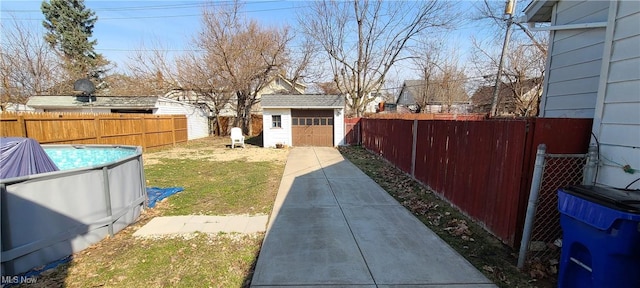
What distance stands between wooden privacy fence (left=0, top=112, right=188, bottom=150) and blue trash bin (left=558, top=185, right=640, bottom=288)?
13.2 metres

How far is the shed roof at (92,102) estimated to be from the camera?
17.8m

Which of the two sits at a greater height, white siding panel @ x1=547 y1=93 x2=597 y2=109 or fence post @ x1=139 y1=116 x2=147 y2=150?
white siding panel @ x1=547 y1=93 x2=597 y2=109

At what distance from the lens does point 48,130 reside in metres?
9.89

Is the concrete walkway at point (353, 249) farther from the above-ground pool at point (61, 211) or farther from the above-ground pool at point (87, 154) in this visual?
the above-ground pool at point (87, 154)

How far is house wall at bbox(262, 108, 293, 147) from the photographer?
56.0 feet

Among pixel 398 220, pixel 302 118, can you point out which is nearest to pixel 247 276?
pixel 398 220

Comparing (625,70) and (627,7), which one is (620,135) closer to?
(625,70)

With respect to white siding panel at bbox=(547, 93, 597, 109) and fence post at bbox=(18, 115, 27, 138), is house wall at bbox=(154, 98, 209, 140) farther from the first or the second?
white siding panel at bbox=(547, 93, 597, 109)

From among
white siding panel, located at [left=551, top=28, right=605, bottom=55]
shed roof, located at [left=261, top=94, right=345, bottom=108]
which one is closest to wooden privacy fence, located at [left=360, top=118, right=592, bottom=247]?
white siding panel, located at [left=551, top=28, right=605, bottom=55]

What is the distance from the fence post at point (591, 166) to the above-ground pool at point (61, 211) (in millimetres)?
6218

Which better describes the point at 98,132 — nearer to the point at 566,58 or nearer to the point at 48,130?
the point at 48,130

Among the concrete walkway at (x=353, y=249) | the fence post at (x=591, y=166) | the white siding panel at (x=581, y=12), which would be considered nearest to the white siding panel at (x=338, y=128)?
the concrete walkway at (x=353, y=249)

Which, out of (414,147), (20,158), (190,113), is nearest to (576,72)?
(414,147)

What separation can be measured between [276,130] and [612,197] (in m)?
15.9
